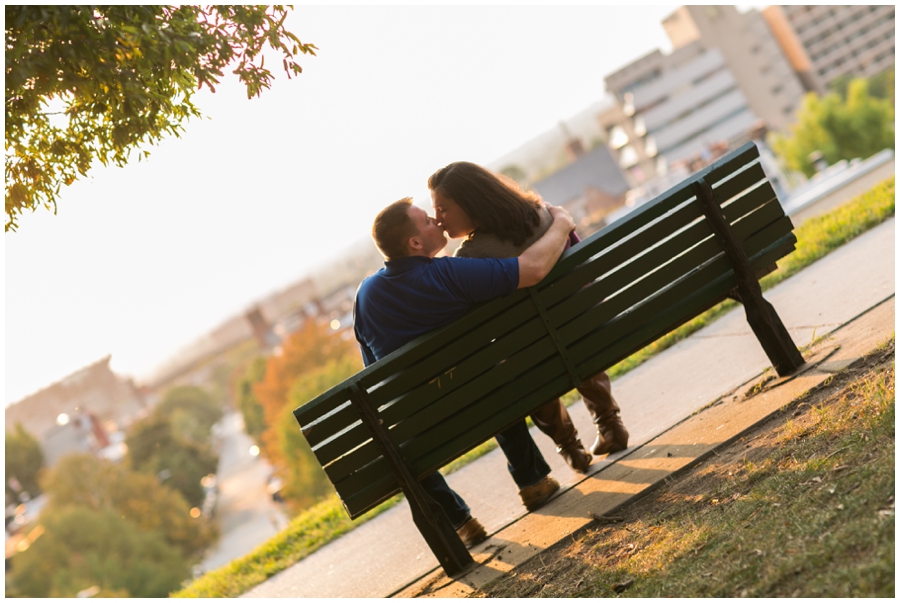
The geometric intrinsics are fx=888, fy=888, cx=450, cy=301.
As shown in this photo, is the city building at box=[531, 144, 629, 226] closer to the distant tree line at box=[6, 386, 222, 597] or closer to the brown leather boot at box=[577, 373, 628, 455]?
the distant tree line at box=[6, 386, 222, 597]

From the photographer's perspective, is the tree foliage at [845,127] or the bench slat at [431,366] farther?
the tree foliage at [845,127]

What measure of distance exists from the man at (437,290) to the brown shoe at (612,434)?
1.37 feet

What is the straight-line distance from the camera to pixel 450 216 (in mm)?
4211

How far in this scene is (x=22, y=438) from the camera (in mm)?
111000

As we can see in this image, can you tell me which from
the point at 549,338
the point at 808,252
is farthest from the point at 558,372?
the point at 808,252

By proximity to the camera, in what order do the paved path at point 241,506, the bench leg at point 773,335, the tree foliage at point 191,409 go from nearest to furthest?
the bench leg at point 773,335 → the paved path at point 241,506 → the tree foliage at point 191,409

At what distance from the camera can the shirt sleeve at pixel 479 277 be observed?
384cm

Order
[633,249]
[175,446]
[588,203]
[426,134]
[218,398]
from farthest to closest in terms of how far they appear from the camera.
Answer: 1. [218,398]
2. [588,203]
3. [175,446]
4. [426,134]
5. [633,249]

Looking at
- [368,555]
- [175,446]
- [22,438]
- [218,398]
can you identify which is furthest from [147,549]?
[218,398]

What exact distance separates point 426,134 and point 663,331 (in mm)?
37245

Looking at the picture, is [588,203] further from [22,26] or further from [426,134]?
[22,26]

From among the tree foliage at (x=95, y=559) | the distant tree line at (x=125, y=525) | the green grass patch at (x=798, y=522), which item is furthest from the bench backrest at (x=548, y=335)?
the tree foliage at (x=95, y=559)

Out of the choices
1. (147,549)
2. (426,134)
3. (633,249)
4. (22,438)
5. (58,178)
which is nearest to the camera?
(633,249)

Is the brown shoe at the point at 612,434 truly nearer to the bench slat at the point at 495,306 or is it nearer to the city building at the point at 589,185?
the bench slat at the point at 495,306
